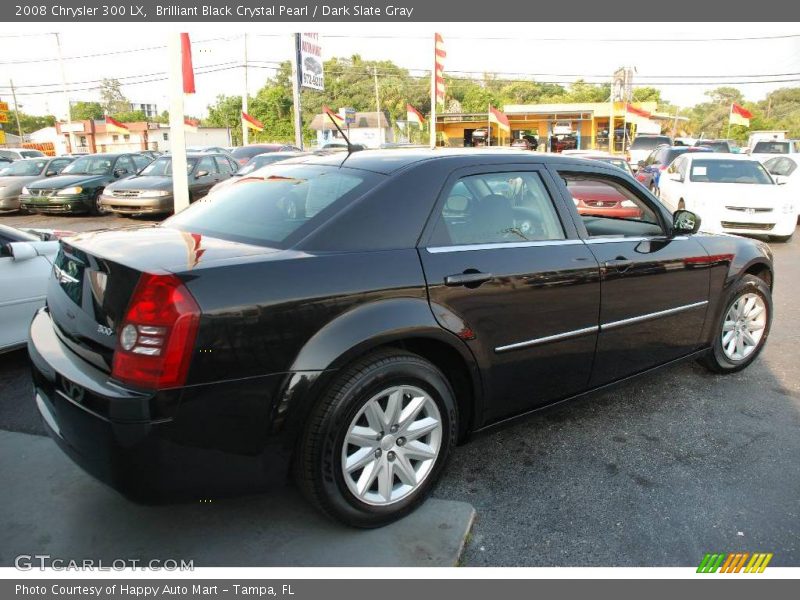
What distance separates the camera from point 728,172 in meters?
12.0

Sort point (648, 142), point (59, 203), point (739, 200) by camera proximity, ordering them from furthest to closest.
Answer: point (648, 142) < point (59, 203) < point (739, 200)

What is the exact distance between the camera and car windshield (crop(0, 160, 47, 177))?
16.1m

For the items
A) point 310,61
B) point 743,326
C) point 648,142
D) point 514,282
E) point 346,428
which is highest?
point 310,61

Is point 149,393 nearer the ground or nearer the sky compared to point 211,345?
nearer the ground

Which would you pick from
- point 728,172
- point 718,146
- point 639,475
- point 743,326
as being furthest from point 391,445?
point 718,146

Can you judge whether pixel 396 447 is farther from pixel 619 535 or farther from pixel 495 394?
pixel 619 535

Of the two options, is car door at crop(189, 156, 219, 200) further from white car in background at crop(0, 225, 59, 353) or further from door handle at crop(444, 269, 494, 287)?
door handle at crop(444, 269, 494, 287)

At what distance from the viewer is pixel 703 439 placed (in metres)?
3.52

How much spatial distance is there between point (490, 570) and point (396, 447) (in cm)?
62

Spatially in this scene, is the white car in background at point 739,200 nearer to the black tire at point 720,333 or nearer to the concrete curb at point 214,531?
the black tire at point 720,333

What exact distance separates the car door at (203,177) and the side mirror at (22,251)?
8.96 m

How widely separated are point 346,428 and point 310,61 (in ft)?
77.0

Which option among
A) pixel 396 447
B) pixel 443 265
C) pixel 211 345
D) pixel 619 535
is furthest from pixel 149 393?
pixel 619 535

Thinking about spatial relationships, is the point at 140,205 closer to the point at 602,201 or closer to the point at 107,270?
the point at 602,201
